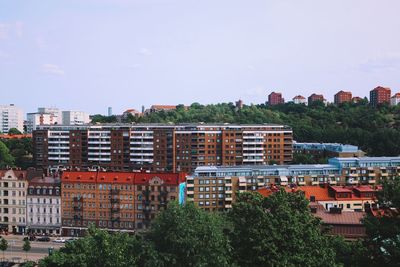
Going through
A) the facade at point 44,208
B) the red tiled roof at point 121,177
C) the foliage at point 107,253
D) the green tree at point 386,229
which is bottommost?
the facade at point 44,208

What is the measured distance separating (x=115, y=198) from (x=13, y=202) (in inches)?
487

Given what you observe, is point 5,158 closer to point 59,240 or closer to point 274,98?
point 59,240

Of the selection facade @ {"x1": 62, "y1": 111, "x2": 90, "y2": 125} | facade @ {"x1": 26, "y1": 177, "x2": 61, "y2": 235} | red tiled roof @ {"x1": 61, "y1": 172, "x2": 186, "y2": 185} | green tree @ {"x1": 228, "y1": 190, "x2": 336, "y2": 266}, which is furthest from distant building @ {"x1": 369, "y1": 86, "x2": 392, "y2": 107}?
green tree @ {"x1": 228, "y1": 190, "x2": 336, "y2": 266}

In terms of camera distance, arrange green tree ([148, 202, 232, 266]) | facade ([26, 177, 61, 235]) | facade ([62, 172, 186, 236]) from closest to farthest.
A: green tree ([148, 202, 232, 266])
facade ([62, 172, 186, 236])
facade ([26, 177, 61, 235])

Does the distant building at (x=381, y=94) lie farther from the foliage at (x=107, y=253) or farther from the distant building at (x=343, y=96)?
the foliage at (x=107, y=253)

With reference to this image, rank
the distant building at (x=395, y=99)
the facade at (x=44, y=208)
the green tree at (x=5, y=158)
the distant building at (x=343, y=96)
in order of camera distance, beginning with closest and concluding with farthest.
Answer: the facade at (x=44, y=208)
the green tree at (x=5, y=158)
the distant building at (x=395, y=99)
the distant building at (x=343, y=96)

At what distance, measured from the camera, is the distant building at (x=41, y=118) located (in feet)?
519

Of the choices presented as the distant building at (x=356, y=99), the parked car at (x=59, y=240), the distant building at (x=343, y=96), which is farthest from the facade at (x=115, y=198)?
the distant building at (x=343, y=96)

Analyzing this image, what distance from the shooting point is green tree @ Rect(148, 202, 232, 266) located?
87.2 ft

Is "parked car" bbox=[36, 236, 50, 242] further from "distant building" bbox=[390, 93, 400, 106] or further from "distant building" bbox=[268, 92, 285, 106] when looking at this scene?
"distant building" bbox=[268, 92, 285, 106]

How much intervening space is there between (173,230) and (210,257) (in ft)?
8.63

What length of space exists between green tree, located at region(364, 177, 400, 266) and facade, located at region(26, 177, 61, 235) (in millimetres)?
44920

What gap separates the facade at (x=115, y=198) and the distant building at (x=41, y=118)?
91.8 m

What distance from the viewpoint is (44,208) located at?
204ft
